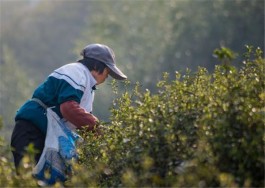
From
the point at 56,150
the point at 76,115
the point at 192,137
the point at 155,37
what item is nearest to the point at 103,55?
the point at 76,115

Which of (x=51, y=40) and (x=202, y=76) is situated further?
(x=51, y=40)

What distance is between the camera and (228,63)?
576 cm

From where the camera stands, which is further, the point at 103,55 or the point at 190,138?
the point at 103,55

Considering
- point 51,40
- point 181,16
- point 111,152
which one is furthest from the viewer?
point 51,40

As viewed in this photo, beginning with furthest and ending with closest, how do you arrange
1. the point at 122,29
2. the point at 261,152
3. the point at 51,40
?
1. the point at 51,40
2. the point at 122,29
3. the point at 261,152

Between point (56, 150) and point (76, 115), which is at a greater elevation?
point (76, 115)

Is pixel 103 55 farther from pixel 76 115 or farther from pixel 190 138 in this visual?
pixel 190 138

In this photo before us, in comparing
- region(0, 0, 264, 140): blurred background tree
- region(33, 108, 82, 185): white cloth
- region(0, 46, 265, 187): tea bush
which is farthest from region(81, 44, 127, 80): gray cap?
region(0, 0, 264, 140): blurred background tree

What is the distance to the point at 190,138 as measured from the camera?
19.1 feet

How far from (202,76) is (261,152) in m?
1.33

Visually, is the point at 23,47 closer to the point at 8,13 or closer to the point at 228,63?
the point at 8,13

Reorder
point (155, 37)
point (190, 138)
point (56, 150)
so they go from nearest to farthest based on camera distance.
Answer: point (190, 138)
point (56, 150)
point (155, 37)

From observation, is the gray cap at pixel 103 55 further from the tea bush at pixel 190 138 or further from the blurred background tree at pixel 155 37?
the blurred background tree at pixel 155 37

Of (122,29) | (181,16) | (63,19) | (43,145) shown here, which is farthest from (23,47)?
(43,145)
